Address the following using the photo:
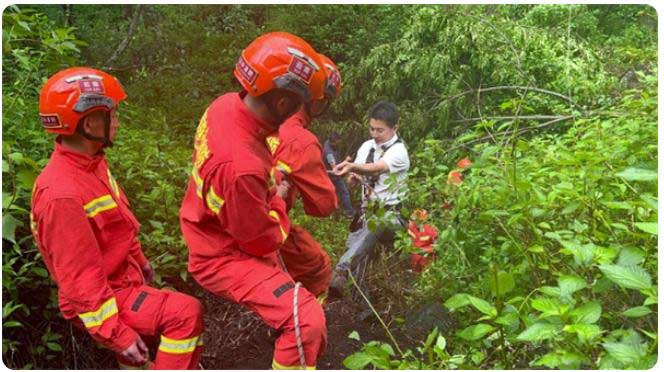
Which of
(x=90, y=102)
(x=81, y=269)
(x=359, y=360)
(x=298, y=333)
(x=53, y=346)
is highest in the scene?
(x=90, y=102)

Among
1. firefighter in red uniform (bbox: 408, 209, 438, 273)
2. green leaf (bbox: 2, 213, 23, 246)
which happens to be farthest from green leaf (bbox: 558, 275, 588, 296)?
green leaf (bbox: 2, 213, 23, 246)

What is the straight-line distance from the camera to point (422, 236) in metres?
3.47

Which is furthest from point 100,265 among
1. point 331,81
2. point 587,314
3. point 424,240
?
point 587,314

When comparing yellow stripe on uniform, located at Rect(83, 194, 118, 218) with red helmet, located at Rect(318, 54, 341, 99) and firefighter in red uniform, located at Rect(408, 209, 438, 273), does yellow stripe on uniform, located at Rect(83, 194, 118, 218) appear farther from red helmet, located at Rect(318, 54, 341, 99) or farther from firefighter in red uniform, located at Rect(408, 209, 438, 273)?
firefighter in red uniform, located at Rect(408, 209, 438, 273)

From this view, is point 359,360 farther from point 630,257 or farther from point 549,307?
point 630,257

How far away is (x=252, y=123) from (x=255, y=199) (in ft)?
1.10

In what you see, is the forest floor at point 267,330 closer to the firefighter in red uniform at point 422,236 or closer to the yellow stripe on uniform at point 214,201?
the firefighter in red uniform at point 422,236

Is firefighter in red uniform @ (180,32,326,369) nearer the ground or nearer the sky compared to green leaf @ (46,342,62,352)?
nearer the sky

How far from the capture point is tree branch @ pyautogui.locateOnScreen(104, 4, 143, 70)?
13.5 ft

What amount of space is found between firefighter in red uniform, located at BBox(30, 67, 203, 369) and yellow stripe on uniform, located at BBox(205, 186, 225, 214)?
445 millimetres

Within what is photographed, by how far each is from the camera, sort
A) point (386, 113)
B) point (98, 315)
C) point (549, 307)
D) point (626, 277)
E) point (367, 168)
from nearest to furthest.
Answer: point (626, 277) < point (549, 307) < point (98, 315) < point (367, 168) < point (386, 113)

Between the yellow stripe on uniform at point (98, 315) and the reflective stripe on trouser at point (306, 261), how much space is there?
39.7 inches

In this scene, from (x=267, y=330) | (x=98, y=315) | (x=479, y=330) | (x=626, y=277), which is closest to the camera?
(x=626, y=277)

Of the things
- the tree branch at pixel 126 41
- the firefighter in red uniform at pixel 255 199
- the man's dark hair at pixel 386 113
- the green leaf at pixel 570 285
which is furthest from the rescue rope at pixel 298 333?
the tree branch at pixel 126 41
